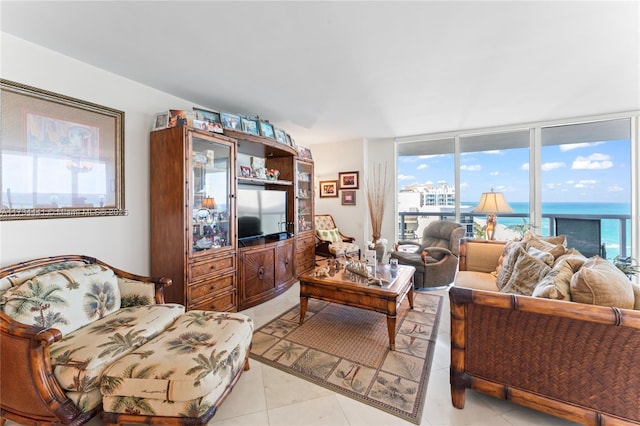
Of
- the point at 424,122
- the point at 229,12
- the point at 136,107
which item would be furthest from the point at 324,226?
the point at 229,12

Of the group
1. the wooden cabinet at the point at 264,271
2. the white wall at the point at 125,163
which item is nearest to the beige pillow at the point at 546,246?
the wooden cabinet at the point at 264,271

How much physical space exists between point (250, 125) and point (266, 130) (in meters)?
0.24

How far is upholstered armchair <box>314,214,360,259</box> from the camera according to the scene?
445cm

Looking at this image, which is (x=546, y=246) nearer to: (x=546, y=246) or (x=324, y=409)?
(x=546, y=246)

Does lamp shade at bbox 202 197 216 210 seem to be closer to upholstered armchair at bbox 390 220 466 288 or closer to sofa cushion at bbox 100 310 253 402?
sofa cushion at bbox 100 310 253 402

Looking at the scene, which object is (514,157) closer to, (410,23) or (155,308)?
(410,23)

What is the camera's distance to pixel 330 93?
2.82 metres

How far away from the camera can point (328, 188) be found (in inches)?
214

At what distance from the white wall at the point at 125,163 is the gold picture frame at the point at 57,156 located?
76 mm

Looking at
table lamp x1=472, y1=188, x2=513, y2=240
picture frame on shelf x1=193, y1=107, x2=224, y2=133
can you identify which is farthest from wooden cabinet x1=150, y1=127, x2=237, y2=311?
table lamp x1=472, y1=188, x2=513, y2=240

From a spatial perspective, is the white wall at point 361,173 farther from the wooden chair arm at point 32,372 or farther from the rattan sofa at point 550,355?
the wooden chair arm at point 32,372

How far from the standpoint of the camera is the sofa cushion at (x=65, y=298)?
4.74 feet

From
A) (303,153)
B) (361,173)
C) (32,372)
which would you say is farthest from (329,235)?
(32,372)

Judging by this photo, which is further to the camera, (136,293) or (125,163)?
(125,163)
